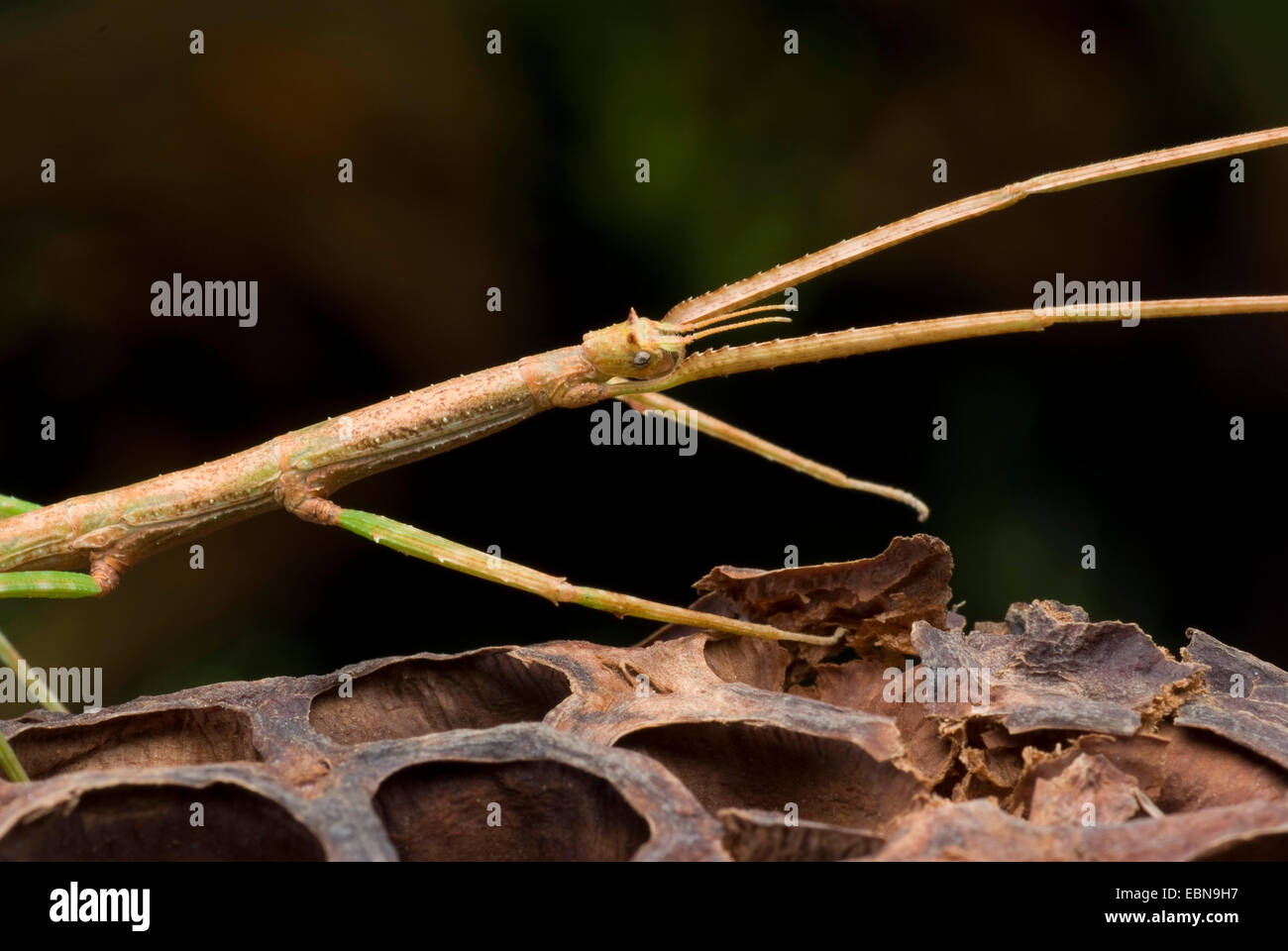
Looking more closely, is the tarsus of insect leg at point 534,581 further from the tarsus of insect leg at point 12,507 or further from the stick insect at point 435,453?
the tarsus of insect leg at point 12,507

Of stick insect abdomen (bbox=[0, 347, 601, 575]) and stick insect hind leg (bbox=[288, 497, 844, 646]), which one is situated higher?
stick insect abdomen (bbox=[0, 347, 601, 575])

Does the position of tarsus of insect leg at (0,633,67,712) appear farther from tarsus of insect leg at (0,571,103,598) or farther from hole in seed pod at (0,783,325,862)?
hole in seed pod at (0,783,325,862)

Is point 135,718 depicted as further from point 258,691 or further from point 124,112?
point 124,112

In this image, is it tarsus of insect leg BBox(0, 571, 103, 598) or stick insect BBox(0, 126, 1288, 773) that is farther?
tarsus of insect leg BBox(0, 571, 103, 598)

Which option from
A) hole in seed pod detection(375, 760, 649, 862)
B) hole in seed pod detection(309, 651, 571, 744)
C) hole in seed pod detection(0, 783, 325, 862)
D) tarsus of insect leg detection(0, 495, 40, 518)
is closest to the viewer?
hole in seed pod detection(0, 783, 325, 862)

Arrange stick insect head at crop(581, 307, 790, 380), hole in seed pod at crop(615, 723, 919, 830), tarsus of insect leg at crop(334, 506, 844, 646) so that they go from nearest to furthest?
hole in seed pod at crop(615, 723, 919, 830) < tarsus of insect leg at crop(334, 506, 844, 646) < stick insect head at crop(581, 307, 790, 380)

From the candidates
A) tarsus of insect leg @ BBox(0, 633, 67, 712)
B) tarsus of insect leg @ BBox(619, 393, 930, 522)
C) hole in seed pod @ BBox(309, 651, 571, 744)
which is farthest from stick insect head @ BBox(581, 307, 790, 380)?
tarsus of insect leg @ BBox(0, 633, 67, 712)

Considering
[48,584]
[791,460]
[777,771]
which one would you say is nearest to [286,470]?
[48,584]

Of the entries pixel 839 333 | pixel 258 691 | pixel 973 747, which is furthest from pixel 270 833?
pixel 839 333

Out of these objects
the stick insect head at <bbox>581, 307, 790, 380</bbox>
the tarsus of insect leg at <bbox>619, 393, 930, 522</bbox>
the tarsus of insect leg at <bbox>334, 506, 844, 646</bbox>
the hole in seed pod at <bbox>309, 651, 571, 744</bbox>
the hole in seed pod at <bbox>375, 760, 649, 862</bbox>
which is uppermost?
the stick insect head at <bbox>581, 307, 790, 380</bbox>
